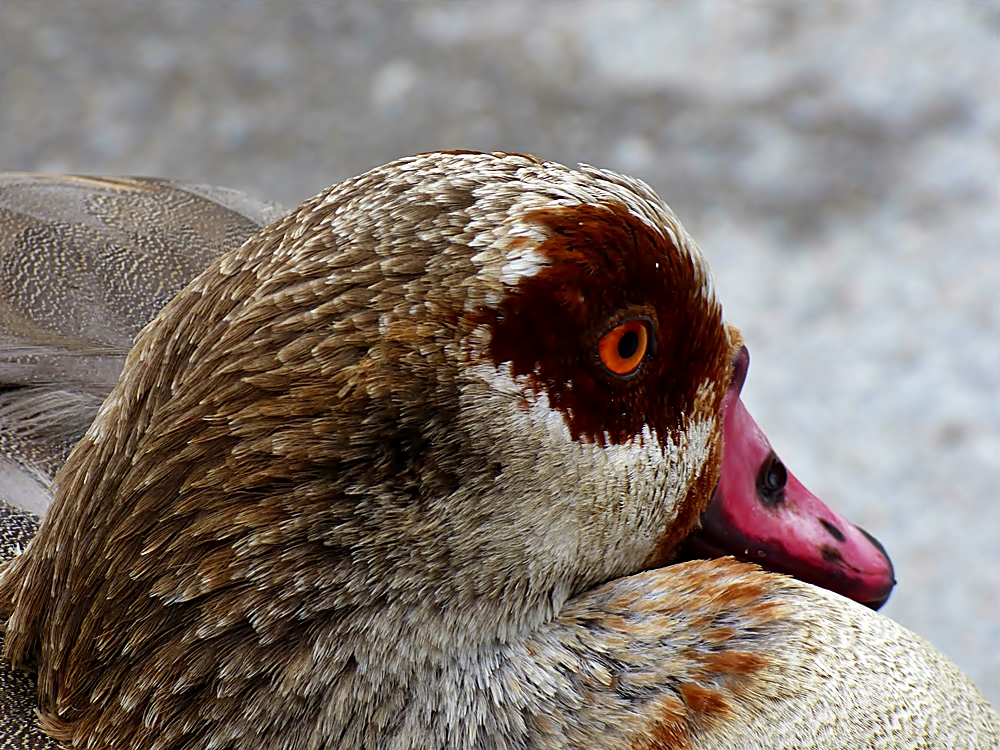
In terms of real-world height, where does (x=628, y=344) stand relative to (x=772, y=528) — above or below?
above

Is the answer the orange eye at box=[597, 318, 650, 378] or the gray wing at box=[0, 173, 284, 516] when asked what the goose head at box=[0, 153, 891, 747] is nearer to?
the orange eye at box=[597, 318, 650, 378]

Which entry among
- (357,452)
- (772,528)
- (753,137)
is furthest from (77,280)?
(753,137)

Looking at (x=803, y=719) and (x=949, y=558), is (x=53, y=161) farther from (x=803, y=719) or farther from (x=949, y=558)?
(x=803, y=719)

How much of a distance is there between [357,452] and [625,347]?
27cm

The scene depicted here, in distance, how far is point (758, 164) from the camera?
3.11 meters

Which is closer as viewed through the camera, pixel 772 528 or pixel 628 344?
pixel 628 344

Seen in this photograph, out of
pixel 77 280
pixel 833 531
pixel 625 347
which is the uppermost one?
pixel 625 347

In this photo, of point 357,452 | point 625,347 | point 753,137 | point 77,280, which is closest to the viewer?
point 357,452

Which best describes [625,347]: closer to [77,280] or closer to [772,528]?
[772,528]

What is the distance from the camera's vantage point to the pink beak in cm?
123

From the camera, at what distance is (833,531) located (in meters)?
1.32

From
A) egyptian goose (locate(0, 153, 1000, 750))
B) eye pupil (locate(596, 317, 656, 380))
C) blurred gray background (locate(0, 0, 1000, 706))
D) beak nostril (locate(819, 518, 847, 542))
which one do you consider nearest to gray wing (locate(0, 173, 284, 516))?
egyptian goose (locate(0, 153, 1000, 750))

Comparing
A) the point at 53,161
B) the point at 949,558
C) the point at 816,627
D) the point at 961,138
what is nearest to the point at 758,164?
the point at 961,138

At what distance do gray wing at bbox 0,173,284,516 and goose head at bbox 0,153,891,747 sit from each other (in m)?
0.38
